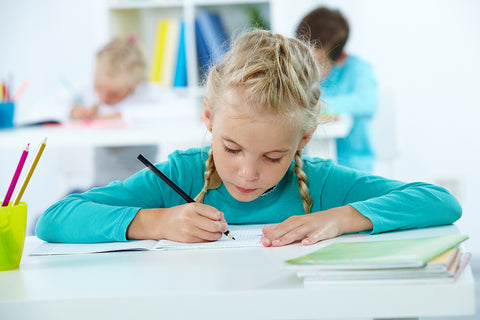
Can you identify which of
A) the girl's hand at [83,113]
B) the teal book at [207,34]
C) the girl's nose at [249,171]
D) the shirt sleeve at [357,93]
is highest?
the teal book at [207,34]

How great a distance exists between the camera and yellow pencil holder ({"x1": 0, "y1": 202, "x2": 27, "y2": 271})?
0.79 m

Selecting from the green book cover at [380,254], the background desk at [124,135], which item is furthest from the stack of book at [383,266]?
the background desk at [124,135]

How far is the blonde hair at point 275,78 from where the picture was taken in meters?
1.04

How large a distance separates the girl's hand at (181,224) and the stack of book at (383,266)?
27 centimetres

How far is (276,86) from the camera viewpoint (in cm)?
104

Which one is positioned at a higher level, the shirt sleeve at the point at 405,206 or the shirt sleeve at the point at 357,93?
the shirt sleeve at the point at 405,206

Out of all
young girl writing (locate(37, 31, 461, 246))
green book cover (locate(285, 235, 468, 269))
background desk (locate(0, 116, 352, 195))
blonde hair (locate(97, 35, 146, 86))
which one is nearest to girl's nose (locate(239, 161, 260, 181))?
young girl writing (locate(37, 31, 461, 246))

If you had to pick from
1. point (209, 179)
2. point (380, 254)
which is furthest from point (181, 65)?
point (380, 254)

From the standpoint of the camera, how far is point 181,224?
938 mm

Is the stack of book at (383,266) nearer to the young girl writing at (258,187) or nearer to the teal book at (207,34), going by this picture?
the young girl writing at (258,187)

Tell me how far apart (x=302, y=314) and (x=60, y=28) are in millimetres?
3489

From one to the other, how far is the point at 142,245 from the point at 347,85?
2.13 metres

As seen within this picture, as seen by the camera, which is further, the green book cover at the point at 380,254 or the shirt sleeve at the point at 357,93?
the shirt sleeve at the point at 357,93

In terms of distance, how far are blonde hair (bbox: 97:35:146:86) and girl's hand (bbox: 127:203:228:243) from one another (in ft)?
6.76
